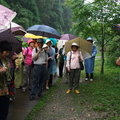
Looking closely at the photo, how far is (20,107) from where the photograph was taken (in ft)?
18.6

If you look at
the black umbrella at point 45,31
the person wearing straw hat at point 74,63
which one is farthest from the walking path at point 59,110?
the black umbrella at point 45,31

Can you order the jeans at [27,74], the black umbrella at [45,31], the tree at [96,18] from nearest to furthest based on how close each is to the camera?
the jeans at [27,74], the black umbrella at [45,31], the tree at [96,18]

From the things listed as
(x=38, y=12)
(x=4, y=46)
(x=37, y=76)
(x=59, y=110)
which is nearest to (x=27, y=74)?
(x=37, y=76)

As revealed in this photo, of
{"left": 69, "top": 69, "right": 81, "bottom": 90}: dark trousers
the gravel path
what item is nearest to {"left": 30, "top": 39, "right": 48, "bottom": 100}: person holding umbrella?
the gravel path

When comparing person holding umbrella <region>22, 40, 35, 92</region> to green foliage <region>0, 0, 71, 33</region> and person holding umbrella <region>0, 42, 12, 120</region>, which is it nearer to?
person holding umbrella <region>0, 42, 12, 120</region>

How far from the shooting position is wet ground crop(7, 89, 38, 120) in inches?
198

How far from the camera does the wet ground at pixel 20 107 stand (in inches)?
198

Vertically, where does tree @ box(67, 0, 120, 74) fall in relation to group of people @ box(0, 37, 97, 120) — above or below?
above

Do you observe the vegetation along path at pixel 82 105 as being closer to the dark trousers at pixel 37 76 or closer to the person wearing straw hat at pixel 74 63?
the dark trousers at pixel 37 76

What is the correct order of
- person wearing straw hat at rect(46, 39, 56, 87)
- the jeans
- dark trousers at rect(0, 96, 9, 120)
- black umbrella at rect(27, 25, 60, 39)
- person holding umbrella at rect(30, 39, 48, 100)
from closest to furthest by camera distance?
dark trousers at rect(0, 96, 9, 120) → person holding umbrella at rect(30, 39, 48, 100) → the jeans → person wearing straw hat at rect(46, 39, 56, 87) → black umbrella at rect(27, 25, 60, 39)

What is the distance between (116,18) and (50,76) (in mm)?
3773

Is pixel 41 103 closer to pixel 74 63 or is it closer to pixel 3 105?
pixel 74 63

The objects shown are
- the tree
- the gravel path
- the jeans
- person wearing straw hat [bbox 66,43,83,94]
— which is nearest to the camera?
the gravel path

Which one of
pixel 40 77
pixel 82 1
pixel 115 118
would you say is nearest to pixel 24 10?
pixel 82 1
